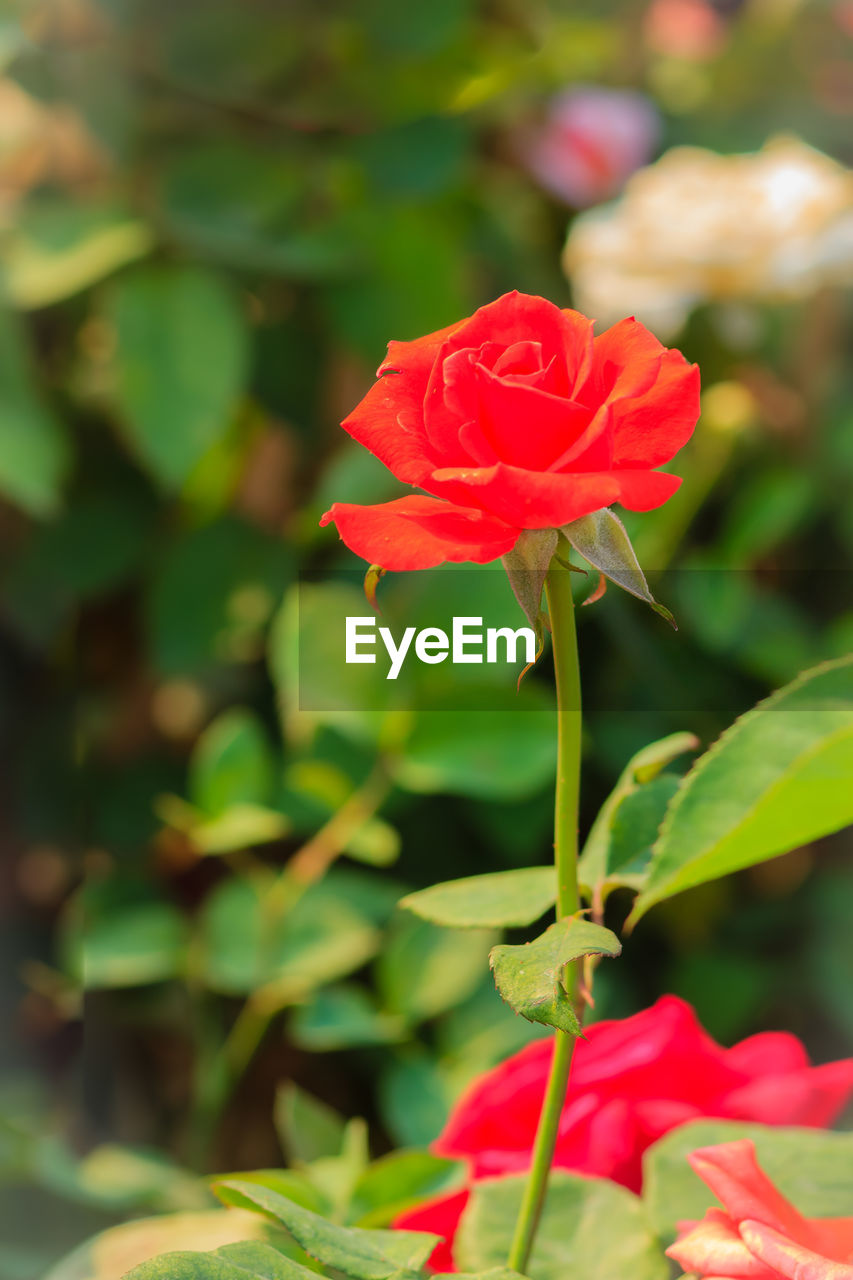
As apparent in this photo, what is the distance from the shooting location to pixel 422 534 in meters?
0.12

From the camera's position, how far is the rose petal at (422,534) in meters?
0.12

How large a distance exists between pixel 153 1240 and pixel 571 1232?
0.06 metres

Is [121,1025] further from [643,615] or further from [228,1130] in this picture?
[643,615]

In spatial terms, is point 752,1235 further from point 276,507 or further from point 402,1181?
point 276,507

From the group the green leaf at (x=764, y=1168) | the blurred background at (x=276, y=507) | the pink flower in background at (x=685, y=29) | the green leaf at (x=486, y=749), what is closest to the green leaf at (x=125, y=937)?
the blurred background at (x=276, y=507)

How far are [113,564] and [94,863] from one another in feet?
0.40

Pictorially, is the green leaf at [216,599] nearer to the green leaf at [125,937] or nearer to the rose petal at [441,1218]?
the green leaf at [125,937]

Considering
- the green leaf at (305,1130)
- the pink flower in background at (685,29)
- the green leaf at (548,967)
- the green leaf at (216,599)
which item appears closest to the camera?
the green leaf at (548,967)

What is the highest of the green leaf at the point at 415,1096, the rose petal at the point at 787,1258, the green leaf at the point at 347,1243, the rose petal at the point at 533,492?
the rose petal at the point at 533,492

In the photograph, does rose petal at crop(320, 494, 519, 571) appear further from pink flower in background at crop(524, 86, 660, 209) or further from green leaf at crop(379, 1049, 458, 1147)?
pink flower in background at crop(524, 86, 660, 209)

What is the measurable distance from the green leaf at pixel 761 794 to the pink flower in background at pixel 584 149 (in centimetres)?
44

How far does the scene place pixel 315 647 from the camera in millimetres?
197

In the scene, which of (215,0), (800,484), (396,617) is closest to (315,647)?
(396,617)

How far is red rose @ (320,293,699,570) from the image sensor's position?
12 cm
